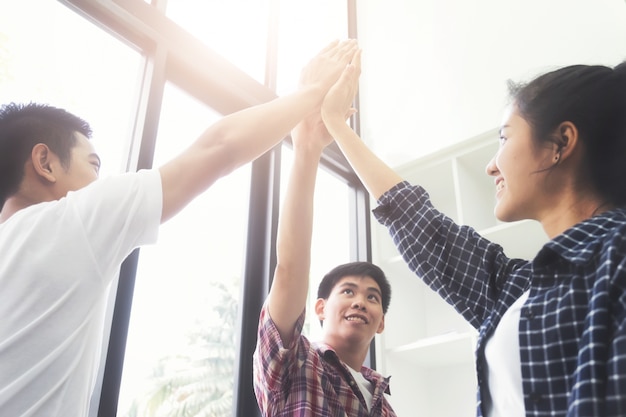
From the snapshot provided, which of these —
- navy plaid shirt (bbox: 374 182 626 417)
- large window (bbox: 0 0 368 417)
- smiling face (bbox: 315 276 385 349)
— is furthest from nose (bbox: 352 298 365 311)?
navy plaid shirt (bbox: 374 182 626 417)

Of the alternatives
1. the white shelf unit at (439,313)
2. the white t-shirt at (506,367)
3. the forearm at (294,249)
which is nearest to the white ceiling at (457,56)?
the white shelf unit at (439,313)

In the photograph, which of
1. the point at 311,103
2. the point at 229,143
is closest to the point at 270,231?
the point at 311,103

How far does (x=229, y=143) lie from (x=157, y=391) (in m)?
1.07

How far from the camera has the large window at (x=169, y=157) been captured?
1.66m

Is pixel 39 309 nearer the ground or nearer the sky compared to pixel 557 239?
nearer the ground

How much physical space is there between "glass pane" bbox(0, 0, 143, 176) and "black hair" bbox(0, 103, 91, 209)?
0.49 metres

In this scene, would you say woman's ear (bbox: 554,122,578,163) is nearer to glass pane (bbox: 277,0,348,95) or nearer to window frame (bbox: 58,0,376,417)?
window frame (bbox: 58,0,376,417)

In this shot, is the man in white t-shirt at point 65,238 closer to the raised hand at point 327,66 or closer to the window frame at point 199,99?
the raised hand at point 327,66

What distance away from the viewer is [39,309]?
768 mm

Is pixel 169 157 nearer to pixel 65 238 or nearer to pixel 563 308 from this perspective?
pixel 65 238

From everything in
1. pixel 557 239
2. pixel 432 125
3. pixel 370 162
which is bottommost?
pixel 557 239

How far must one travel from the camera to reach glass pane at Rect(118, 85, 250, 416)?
1.72 m

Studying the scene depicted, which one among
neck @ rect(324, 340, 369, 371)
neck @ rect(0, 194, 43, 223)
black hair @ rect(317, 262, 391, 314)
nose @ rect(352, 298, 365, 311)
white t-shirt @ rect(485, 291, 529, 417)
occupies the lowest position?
white t-shirt @ rect(485, 291, 529, 417)

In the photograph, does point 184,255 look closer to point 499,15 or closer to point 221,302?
point 221,302
